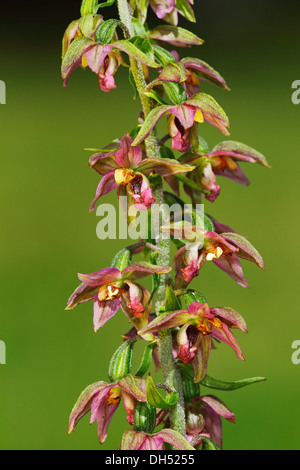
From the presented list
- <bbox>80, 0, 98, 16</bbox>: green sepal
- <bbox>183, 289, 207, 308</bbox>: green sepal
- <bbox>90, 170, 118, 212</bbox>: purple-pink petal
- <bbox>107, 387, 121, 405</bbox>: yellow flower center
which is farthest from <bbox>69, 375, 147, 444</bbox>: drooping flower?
<bbox>80, 0, 98, 16</bbox>: green sepal

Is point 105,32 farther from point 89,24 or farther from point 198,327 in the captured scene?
point 198,327

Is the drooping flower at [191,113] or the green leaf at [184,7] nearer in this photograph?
the drooping flower at [191,113]

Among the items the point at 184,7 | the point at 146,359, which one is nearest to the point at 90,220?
the point at 184,7

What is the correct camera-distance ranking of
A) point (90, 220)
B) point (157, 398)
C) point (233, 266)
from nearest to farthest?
1. point (157, 398)
2. point (233, 266)
3. point (90, 220)

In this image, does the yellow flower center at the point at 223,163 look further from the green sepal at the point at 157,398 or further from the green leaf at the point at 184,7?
the green sepal at the point at 157,398

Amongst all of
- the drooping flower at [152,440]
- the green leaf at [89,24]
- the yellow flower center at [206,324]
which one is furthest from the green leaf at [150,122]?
the drooping flower at [152,440]
